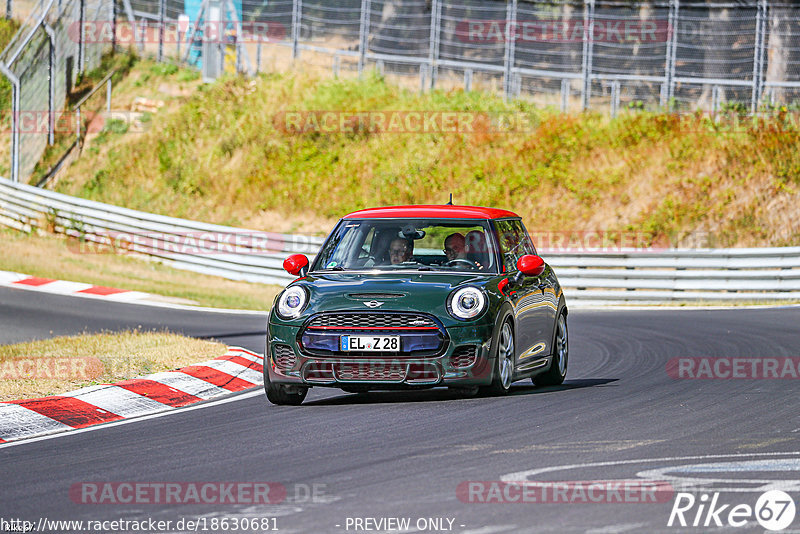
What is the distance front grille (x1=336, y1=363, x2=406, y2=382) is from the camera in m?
9.30

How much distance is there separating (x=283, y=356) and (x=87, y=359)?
310 centimetres

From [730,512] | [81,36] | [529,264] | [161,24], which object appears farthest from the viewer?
[161,24]

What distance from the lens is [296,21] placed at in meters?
36.7

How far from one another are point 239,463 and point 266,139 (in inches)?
1193

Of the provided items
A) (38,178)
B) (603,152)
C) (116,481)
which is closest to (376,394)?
(116,481)

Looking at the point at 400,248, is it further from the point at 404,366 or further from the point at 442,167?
the point at 442,167

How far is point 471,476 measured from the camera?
6.50 meters

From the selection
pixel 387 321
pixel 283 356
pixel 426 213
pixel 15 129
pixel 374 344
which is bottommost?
pixel 283 356

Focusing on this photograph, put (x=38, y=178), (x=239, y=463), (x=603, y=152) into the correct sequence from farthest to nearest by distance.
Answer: (x=38, y=178) → (x=603, y=152) → (x=239, y=463)

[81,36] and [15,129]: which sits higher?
[81,36]

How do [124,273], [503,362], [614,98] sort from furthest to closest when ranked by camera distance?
[614,98]
[124,273]
[503,362]

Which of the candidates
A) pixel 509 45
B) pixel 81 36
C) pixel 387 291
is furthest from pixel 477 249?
pixel 81 36

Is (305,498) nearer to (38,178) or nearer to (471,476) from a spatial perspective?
(471,476)

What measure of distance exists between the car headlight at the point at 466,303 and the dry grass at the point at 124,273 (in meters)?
13.0
